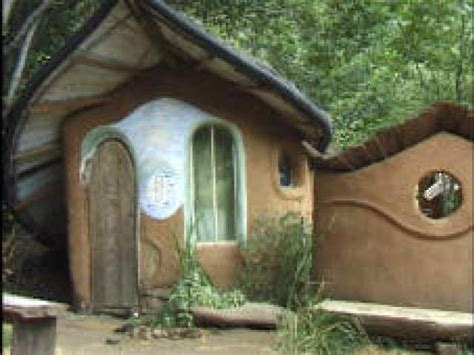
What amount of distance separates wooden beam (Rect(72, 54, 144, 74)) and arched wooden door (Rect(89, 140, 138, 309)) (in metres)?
0.83

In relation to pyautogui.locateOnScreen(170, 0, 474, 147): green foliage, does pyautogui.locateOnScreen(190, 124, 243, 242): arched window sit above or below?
below

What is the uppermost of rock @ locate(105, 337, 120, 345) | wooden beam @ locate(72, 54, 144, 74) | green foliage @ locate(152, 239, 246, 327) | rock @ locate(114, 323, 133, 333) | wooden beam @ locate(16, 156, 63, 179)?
wooden beam @ locate(72, 54, 144, 74)

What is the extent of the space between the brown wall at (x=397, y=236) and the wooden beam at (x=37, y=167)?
3.56 m

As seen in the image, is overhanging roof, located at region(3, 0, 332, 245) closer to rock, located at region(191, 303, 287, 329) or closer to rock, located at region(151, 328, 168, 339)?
rock, located at region(191, 303, 287, 329)

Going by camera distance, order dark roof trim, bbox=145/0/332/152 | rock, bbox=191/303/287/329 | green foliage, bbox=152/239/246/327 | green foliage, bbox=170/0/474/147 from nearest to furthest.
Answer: dark roof trim, bbox=145/0/332/152, rock, bbox=191/303/287/329, green foliage, bbox=152/239/246/327, green foliage, bbox=170/0/474/147

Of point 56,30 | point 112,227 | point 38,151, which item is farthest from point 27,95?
point 56,30

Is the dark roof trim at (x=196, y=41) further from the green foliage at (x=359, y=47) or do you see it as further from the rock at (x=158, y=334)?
the green foliage at (x=359, y=47)

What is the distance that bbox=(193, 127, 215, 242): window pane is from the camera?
10.3m

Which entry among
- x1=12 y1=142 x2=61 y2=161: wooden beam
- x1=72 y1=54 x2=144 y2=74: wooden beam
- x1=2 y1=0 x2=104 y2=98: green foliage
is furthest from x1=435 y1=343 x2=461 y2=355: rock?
x1=2 y1=0 x2=104 y2=98: green foliage

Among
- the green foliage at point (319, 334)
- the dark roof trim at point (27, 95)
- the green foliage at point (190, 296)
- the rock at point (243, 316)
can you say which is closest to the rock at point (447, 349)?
the green foliage at point (319, 334)

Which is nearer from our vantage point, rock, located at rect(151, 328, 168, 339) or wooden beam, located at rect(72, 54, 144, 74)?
rock, located at rect(151, 328, 168, 339)

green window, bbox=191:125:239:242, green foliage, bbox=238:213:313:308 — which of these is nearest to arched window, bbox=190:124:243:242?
green window, bbox=191:125:239:242

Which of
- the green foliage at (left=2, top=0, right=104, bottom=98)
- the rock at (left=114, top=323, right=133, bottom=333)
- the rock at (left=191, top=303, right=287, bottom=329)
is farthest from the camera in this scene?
the green foliage at (left=2, top=0, right=104, bottom=98)

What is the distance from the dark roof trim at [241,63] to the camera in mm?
8742
